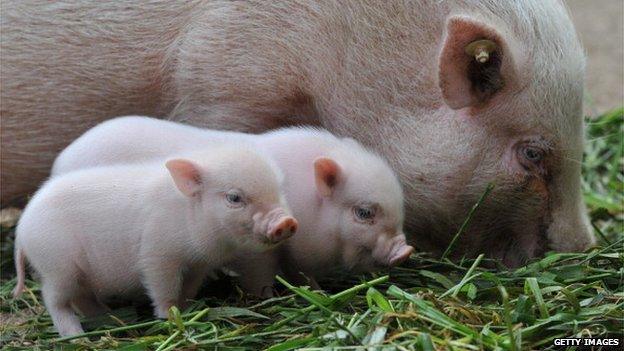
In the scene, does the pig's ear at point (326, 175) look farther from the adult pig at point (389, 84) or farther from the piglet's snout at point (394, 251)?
the adult pig at point (389, 84)

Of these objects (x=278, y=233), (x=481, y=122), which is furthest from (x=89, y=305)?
(x=481, y=122)

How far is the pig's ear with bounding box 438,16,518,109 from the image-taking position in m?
4.51

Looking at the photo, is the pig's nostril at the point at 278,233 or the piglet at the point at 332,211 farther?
the piglet at the point at 332,211

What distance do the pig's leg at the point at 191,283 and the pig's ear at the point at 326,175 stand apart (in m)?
0.53

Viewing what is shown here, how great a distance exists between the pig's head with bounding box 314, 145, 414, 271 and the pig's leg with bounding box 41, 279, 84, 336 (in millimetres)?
985

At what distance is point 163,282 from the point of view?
418 centimetres

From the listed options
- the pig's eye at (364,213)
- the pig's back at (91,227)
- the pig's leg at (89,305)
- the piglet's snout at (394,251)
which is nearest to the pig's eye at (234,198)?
the pig's back at (91,227)

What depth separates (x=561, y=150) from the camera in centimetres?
479

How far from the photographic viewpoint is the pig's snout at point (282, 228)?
12.8 ft

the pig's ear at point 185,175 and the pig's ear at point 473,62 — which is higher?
the pig's ear at point 473,62

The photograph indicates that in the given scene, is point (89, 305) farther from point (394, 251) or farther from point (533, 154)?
point (533, 154)

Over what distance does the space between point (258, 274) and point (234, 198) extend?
1.65ft

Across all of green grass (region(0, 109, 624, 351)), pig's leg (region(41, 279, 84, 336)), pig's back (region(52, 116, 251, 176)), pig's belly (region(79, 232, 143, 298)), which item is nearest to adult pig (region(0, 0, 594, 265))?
green grass (region(0, 109, 624, 351))

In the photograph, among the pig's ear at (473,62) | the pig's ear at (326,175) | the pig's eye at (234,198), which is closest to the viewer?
the pig's eye at (234,198)
